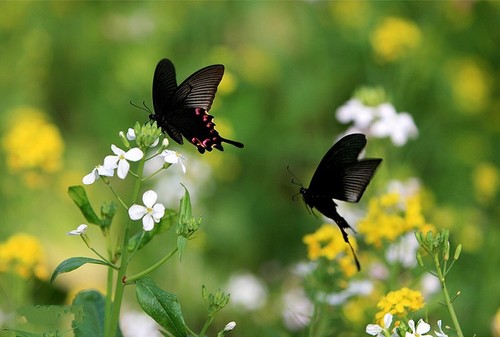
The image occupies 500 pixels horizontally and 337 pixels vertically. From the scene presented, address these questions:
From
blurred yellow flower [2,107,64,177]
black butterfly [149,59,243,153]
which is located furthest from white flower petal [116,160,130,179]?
blurred yellow flower [2,107,64,177]

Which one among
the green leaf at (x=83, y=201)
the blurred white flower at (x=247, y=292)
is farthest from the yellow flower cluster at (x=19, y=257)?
the blurred white flower at (x=247, y=292)

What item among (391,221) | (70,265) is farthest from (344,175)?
(70,265)

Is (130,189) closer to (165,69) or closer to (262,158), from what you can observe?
(262,158)

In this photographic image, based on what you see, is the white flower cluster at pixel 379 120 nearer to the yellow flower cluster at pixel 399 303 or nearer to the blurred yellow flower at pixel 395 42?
the blurred yellow flower at pixel 395 42

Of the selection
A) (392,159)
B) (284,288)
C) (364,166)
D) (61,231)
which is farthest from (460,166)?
(364,166)

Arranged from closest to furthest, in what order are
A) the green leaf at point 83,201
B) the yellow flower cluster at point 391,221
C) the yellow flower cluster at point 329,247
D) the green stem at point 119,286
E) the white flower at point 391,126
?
the green stem at point 119,286 → the green leaf at point 83,201 → the yellow flower cluster at point 329,247 → the yellow flower cluster at point 391,221 → the white flower at point 391,126

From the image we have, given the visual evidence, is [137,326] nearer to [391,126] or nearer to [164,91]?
[391,126]
